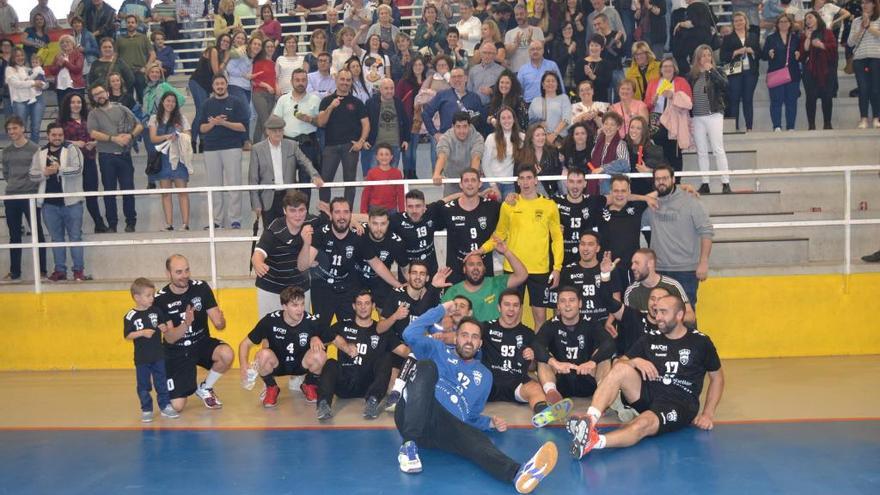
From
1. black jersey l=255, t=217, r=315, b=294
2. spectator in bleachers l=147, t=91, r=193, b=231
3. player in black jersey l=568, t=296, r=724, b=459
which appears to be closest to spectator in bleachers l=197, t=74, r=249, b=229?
spectator in bleachers l=147, t=91, r=193, b=231

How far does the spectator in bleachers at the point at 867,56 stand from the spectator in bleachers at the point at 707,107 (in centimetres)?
335

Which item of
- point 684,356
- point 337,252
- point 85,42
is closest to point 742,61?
point 684,356

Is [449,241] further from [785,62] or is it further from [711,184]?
[785,62]

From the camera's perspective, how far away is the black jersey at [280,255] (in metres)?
11.7

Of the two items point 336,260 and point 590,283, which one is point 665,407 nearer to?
point 590,283

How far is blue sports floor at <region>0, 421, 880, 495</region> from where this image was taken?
336 inches

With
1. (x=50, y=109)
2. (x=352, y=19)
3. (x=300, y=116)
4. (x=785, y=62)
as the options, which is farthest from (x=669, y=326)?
(x=50, y=109)

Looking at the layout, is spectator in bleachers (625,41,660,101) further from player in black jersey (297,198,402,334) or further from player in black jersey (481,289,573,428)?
player in black jersey (297,198,402,334)

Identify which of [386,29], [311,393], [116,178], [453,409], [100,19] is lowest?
[311,393]

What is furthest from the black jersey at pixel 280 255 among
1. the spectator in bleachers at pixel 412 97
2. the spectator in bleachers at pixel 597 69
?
the spectator in bleachers at pixel 597 69

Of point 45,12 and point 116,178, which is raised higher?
point 45,12

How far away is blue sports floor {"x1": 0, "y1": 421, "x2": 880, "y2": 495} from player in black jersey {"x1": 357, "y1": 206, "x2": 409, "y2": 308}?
7.20ft

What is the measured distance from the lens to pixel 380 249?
1188cm

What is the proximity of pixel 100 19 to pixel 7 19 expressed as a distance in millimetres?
1986
